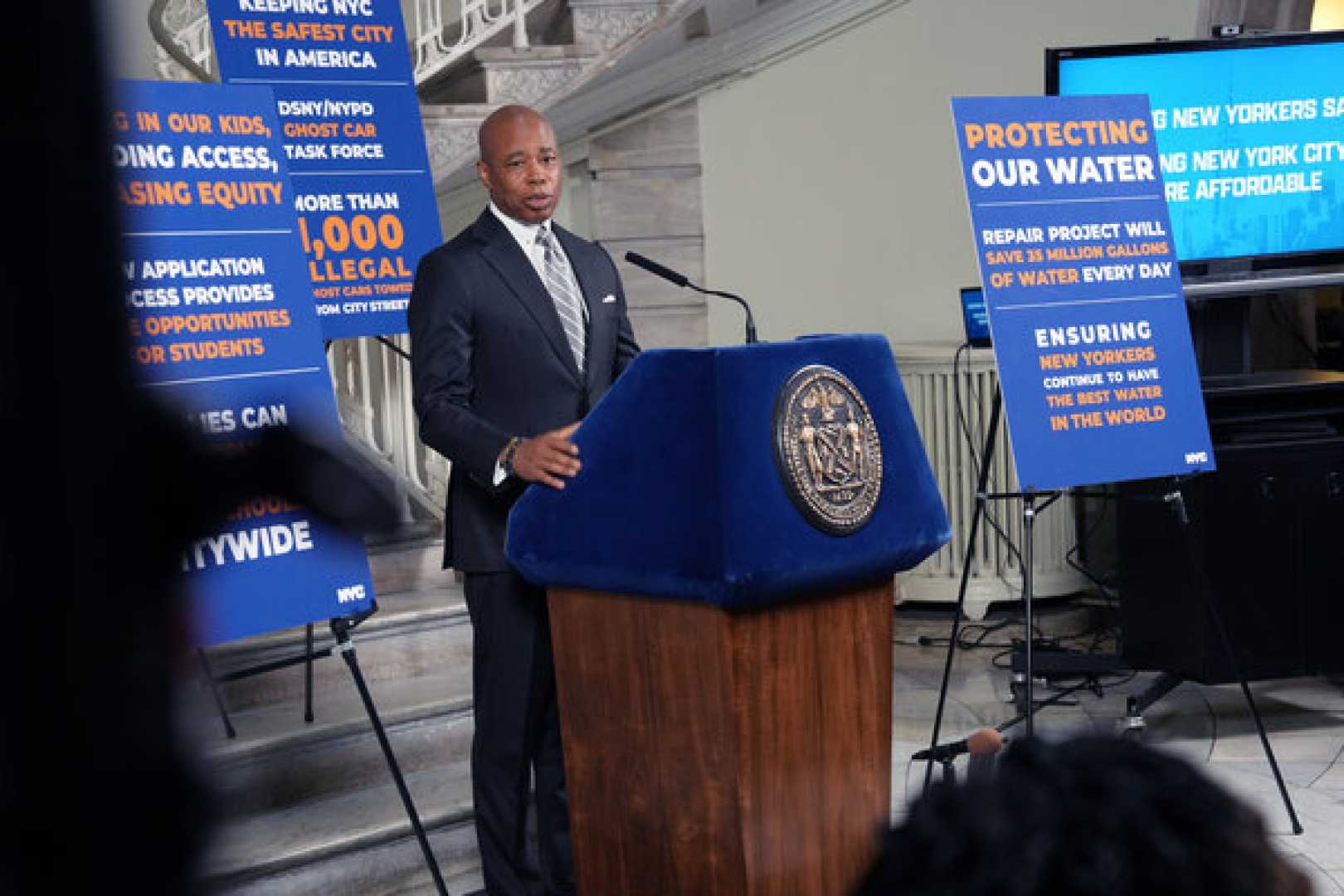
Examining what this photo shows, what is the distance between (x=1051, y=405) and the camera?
3.65 meters

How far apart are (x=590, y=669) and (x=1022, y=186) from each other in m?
1.68

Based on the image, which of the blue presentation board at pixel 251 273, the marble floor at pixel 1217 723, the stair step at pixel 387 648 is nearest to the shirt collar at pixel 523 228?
the blue presentation board at pixel 251 273

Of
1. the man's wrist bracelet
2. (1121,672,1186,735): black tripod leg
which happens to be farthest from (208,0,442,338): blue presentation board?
(1121,672,1186,735): black tripod leg

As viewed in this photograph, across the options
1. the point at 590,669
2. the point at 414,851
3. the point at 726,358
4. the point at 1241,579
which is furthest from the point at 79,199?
the point at 1241,579

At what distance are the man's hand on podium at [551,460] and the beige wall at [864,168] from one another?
155 inches

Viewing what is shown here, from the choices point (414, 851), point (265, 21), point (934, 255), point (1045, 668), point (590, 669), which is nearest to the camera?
point (590, 669)

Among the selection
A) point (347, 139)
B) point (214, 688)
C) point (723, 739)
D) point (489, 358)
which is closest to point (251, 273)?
point (489, 358)

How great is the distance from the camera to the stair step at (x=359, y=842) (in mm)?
3258

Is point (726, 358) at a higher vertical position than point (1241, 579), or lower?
higher

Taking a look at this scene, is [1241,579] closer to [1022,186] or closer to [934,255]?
[1022,186]

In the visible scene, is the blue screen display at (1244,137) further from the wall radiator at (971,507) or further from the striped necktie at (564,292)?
the striped necktie at (564,292)

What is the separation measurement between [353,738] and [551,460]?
1449mm

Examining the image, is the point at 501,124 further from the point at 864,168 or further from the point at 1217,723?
the point at 864,168

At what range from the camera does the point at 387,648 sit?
4117 mm
